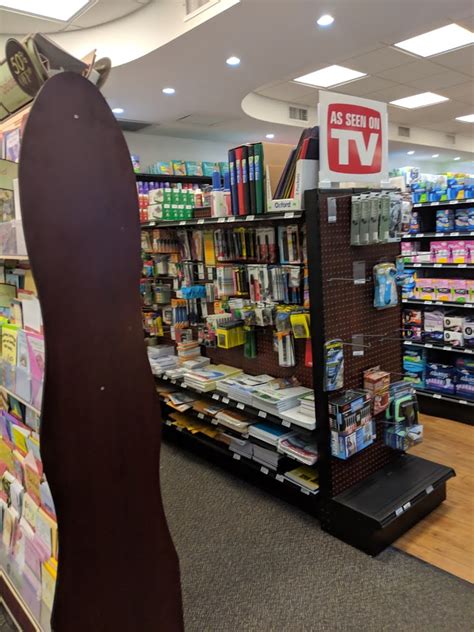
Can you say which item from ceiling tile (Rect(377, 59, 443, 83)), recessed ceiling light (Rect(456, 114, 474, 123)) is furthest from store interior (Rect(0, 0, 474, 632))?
recessed ceiling light (Rect(456, 114, 474, 123))

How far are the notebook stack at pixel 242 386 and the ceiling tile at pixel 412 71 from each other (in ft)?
16.8

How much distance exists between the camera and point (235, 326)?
3.26m

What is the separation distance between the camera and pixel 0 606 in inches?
89.0

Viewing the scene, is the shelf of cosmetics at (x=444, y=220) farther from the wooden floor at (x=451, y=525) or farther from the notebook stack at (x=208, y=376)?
the notebook stack at (x=208, y=376)

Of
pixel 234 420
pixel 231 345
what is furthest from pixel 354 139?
pixel 234 420

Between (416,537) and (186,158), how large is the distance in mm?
7302

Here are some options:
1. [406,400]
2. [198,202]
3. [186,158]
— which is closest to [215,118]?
[186,158]

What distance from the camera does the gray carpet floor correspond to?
204cm

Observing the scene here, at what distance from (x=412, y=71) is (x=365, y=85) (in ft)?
2.43

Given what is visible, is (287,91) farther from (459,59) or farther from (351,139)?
(351,139)

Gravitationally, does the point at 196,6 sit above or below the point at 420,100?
below

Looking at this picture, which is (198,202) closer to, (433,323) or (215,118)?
(433,323)

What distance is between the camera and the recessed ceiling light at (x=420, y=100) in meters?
7.83

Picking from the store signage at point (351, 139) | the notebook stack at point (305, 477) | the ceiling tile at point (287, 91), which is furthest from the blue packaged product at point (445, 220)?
the ceiling tile at point (287, 91)
